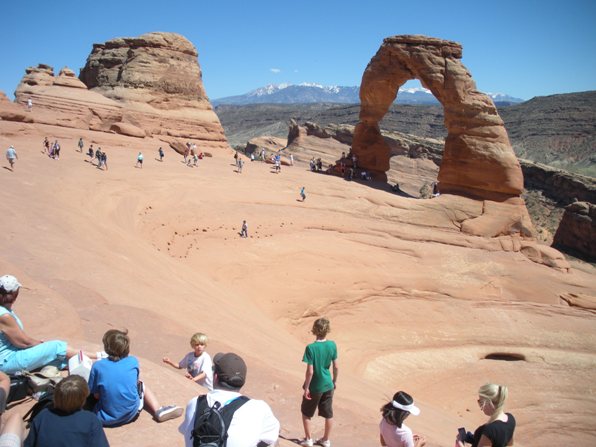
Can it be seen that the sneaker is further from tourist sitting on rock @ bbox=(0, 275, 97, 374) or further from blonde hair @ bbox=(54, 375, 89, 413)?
blonde hair @ bbox=(54, 375, 89, 413)

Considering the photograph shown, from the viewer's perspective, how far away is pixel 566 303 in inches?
630

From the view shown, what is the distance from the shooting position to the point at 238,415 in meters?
2.82

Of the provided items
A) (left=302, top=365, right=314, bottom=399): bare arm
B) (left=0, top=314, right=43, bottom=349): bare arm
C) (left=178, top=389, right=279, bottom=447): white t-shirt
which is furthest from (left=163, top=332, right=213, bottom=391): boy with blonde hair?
(left=178, top=389, right=279, bottom=447): white t-shirt

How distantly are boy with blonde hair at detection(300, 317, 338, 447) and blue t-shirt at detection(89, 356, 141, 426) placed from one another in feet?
5.54

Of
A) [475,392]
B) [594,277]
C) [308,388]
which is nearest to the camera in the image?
[308,388]

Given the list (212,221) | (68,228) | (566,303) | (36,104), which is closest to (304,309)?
(212,221)

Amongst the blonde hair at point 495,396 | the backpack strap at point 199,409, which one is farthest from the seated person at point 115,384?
the blonde hair at point 495,396

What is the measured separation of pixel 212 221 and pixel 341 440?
37.9ft

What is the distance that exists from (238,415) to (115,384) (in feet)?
4.79

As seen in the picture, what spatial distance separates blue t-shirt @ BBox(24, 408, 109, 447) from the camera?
2834mm

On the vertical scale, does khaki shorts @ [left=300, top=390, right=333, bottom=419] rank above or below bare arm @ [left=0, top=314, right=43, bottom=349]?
below

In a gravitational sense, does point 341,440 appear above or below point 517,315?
above

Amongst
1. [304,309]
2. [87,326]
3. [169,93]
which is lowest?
[304,309]

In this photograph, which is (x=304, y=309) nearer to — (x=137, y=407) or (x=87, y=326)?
(x=87, y=326)
